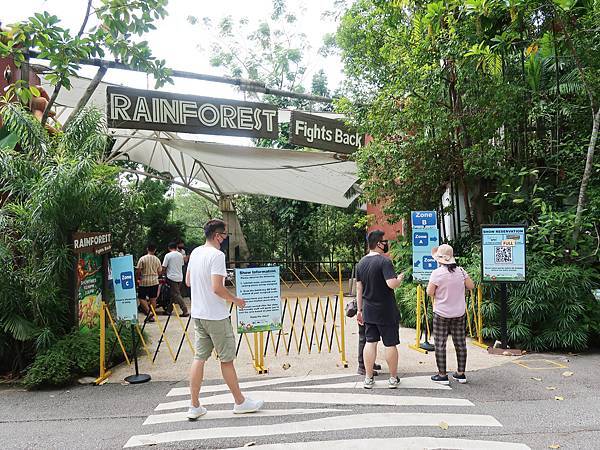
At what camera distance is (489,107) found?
8.75 m

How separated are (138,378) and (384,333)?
3.02m

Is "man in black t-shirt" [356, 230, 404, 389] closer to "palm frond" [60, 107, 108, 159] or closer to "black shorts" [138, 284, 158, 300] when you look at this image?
"palm frond" [60, 107, 108, 159]

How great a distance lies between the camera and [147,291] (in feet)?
33.3

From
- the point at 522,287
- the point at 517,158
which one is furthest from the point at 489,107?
the point at 522,287

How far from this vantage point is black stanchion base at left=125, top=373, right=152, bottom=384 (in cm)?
605

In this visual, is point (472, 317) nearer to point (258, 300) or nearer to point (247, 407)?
point (258, 300)

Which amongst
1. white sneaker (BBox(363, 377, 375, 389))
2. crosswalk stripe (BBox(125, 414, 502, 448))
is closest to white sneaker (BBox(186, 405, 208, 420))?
crosswalk stripe (BBox(125, 414, 502, 448))

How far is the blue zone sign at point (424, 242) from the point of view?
7.75m

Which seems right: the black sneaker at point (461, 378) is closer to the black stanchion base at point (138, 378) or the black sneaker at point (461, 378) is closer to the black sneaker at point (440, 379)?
the black sneaker at point (440, 379)

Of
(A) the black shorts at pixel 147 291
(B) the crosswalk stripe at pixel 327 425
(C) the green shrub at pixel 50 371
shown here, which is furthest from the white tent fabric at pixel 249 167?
(B) the crosswalk stripe at pixel 327 425

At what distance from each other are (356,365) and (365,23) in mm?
7194

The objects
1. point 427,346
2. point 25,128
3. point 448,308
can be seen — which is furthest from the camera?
point 427,346

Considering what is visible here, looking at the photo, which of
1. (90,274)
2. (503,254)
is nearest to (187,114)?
(90,274)

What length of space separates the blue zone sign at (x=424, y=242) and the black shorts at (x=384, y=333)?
8.33ft
